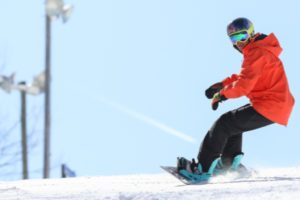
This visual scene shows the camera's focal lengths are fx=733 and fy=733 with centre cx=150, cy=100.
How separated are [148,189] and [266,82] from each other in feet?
5.56

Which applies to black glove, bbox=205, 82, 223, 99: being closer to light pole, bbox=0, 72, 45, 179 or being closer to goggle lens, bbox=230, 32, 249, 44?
goggle lens, bbox=230, 32, 249, 44

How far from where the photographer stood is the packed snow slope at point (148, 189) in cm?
536

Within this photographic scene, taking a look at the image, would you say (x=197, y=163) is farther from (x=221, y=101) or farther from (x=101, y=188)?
(x=101, y=188)

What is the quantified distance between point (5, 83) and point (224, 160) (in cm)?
1055

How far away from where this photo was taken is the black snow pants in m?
6.86

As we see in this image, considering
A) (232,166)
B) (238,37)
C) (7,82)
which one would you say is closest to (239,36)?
(238,37)

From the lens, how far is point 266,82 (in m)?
6.82

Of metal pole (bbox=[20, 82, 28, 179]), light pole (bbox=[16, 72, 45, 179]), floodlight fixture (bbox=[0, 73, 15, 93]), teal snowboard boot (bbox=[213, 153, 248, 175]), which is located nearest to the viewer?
teal snowboard boot (bbox=[213, 153, 248, 175])

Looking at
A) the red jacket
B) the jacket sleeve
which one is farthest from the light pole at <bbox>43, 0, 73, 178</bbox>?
the jacket sleeve

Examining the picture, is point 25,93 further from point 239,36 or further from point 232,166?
point 239,36

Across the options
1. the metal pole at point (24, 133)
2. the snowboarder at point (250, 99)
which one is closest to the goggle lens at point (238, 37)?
the snowboarder at point (250, 99)

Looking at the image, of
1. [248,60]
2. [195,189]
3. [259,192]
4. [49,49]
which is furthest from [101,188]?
[49,49]

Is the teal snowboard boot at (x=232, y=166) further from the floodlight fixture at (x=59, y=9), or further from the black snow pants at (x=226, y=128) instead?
the floodlight fixture at (x=59, y=9)

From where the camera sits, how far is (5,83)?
17031 millimetres
